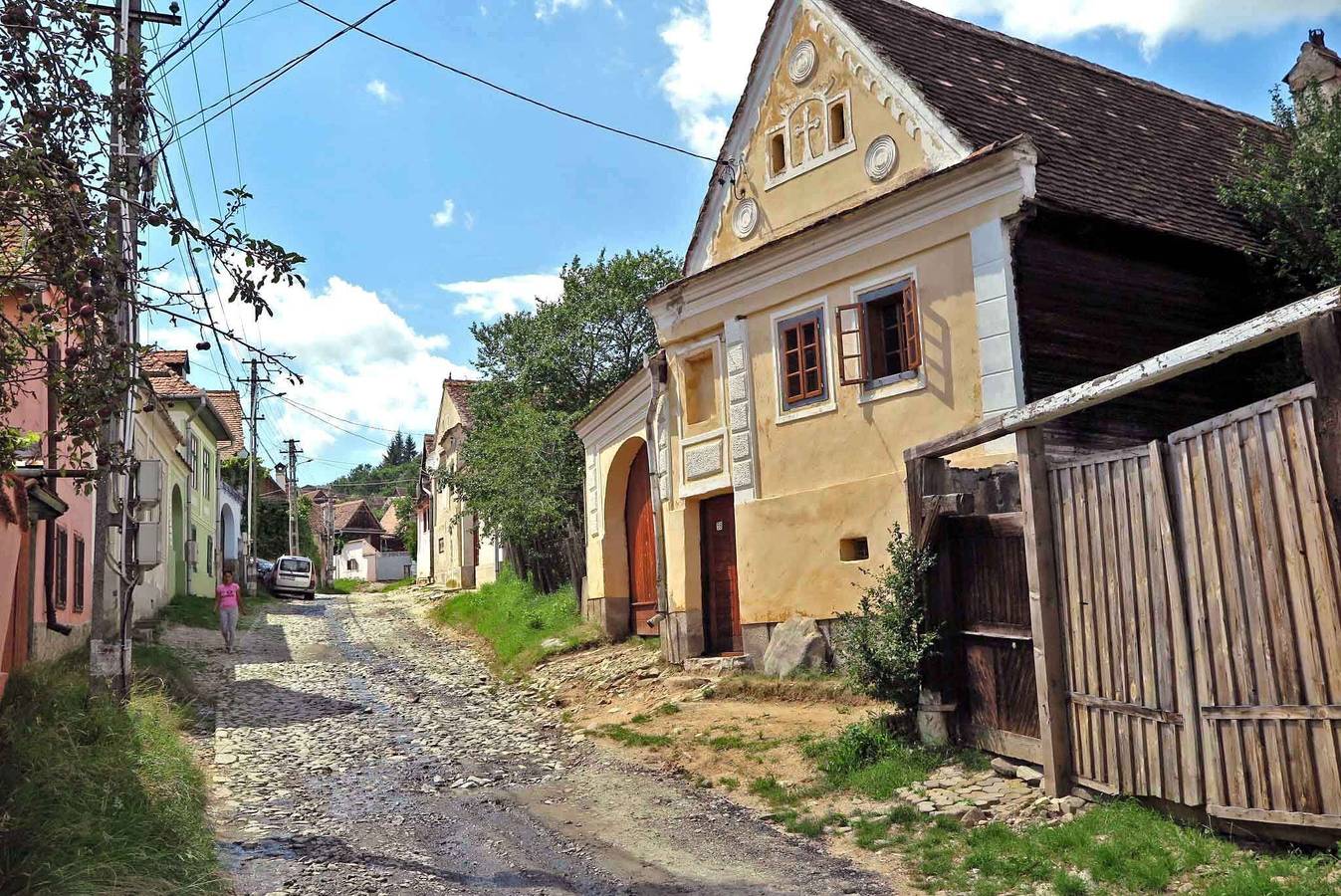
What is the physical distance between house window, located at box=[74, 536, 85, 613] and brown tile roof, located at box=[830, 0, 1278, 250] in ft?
44.5

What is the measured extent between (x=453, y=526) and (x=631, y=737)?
92.7ft

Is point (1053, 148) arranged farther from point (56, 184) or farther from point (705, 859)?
point (56, 184)

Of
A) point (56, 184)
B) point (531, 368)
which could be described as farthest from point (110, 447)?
point (531, 368)

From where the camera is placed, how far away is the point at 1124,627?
23.0 ft

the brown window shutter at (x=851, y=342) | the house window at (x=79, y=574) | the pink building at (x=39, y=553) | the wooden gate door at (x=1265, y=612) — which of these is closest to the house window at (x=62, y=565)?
the pink building at (x=39, y=553)

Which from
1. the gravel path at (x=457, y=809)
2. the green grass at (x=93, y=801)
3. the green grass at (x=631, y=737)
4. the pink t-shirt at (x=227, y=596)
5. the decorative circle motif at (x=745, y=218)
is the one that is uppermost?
the decorative circle motif at (x=745, y=218)

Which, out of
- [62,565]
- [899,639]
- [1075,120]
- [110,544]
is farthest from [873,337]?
[62,565]

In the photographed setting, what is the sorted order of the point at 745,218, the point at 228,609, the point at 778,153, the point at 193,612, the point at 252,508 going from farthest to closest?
the point at 252,508, the point at 193,612, the point at 228,609, the point at 745,218, the point at 778,153

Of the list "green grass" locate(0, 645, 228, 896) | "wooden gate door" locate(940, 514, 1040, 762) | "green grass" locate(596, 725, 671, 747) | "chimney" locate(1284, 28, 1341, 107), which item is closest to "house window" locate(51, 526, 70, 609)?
"green grass" locate(0, 645, 228, 896)

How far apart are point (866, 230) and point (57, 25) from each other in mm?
9364

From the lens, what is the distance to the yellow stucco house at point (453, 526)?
3428cm

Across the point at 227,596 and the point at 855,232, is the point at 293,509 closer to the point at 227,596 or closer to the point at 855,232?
the point at 227,596

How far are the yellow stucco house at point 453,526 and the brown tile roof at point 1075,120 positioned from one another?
19.4 m

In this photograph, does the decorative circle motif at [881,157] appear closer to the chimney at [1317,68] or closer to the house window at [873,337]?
the house window at [873,337]
